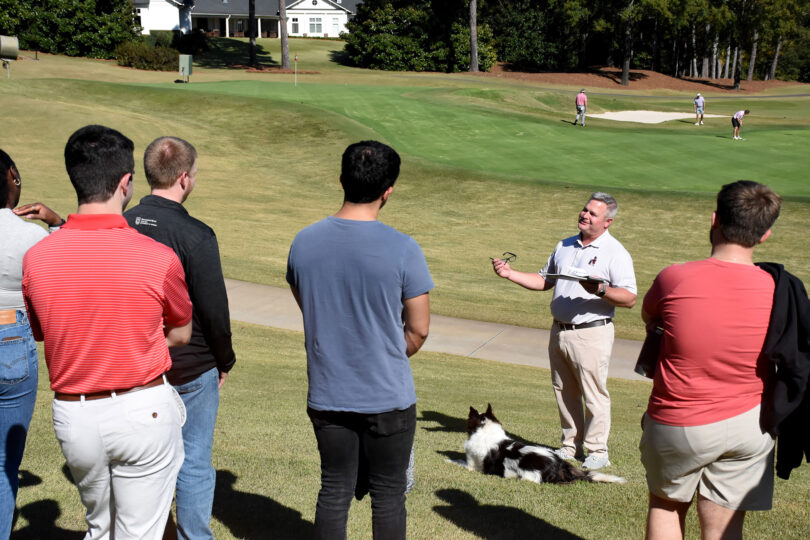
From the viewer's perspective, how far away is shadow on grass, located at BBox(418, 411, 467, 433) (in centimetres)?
738

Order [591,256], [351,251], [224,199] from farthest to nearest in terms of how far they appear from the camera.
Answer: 1. [224,199]
2. [591,256]
3. [351,251]

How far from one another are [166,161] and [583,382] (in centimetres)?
403

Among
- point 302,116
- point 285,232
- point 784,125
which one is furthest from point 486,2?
point 285,232

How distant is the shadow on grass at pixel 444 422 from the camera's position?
24.2 feet

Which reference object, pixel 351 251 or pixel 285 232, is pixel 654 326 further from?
pixel 285 232

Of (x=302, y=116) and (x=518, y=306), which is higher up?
(x=302, y=116)

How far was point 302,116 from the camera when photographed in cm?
3288

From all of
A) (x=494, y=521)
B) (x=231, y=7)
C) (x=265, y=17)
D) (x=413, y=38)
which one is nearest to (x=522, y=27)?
(x=413, y=38)

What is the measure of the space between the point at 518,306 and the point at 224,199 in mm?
11241

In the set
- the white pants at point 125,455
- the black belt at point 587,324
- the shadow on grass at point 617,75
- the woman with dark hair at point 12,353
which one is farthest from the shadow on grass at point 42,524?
the shadow on grass at point 617,75

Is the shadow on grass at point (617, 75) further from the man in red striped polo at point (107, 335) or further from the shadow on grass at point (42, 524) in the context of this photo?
the man in red striped polo at point (107, 335)

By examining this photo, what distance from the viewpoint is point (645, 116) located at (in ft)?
142

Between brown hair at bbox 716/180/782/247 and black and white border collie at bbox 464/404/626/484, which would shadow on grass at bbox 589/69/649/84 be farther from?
brown hair at bbox 716/180/782/247

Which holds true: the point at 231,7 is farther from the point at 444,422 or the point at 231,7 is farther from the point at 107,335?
the point at 107,335
